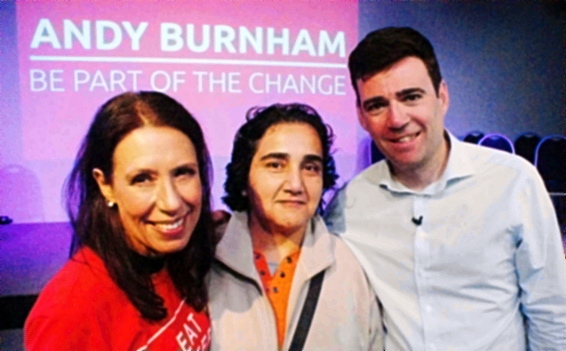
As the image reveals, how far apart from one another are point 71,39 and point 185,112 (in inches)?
88.5

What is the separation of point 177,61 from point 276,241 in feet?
6.75

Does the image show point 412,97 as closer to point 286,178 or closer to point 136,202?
point 286,178

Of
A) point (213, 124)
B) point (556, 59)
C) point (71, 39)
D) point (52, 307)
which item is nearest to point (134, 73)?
point (71, 39)

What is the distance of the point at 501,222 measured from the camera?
140cm

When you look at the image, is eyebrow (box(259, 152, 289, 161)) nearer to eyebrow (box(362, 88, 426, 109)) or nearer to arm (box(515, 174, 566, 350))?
eyebrow (box(362, 88, 426, 109))

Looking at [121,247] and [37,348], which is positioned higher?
[121,247]

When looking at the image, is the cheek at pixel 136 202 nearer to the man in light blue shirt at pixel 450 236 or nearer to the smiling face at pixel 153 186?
the smiling face at pixel 153 186

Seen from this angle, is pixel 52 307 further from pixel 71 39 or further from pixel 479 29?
pixel 479 29

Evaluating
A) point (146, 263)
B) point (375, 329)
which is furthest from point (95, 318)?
point (375, 329)

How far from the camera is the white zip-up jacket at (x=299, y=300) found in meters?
1.25

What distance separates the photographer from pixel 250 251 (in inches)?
52.9

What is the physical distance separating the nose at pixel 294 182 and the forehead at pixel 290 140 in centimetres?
6

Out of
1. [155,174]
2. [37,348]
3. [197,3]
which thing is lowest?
[37,348]

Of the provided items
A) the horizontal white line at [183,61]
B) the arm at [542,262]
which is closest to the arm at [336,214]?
the arm at [542,262]
